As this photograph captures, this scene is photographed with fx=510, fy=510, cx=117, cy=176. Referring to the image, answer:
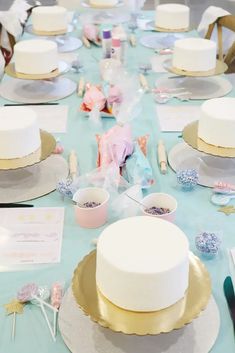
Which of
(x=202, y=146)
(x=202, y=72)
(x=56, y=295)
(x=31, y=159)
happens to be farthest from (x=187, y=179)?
(x=202, y=72)

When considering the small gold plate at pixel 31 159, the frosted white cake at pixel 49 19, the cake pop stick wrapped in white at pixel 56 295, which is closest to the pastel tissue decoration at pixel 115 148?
the small gold plate at pixel 31 159

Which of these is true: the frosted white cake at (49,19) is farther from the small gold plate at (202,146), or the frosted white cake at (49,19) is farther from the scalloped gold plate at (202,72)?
the small gold plate at (202,146)

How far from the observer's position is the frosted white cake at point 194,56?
171 centimetres

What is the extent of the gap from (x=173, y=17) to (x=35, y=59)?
804 mm

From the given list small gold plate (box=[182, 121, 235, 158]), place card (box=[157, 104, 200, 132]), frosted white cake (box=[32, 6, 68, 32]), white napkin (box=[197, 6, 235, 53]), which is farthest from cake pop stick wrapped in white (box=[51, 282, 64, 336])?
white napkin (box=[197, 6, 235, 53])

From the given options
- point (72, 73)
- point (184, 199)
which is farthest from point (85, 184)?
point (72, 73)

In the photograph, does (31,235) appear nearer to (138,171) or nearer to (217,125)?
(138,171)

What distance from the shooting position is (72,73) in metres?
2.00

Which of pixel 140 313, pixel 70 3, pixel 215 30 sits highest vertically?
pixel 140 313

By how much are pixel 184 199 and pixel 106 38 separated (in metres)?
1.03

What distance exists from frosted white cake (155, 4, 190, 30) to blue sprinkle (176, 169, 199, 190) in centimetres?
119

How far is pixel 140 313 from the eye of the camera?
75cm

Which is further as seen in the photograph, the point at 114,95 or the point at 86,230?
the point at 114,95

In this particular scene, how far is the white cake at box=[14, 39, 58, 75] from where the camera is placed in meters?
1.67
